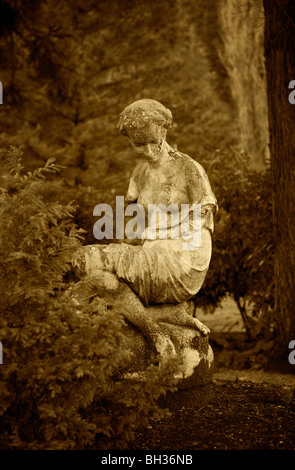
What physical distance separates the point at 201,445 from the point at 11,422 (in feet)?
3.87

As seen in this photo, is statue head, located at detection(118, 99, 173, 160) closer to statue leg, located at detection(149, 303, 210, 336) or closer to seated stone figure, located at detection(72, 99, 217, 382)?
seated stone figure, located at detection(72, 99, 217, 382)

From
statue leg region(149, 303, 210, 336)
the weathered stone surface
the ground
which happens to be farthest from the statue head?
the ground

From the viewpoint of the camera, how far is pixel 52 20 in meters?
10.9

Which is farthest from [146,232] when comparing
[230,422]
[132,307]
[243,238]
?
[243,238]

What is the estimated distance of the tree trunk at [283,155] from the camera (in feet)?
22.7

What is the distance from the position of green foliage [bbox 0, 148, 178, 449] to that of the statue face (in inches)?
53.2

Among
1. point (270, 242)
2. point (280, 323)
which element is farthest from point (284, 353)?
point (270, 242)

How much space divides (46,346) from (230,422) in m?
1.55

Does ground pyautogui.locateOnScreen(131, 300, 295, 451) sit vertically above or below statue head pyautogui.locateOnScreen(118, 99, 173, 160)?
below

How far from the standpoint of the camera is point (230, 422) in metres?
4.59

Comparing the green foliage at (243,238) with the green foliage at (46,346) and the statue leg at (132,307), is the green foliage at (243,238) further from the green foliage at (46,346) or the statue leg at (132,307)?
the green foliage at (46,346)

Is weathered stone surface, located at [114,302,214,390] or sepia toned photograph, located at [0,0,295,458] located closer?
sepia toned photograph, located at [0,0,295,458]

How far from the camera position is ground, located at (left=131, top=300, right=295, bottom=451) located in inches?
163

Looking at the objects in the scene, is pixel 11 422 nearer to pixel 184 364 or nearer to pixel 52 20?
pixel 184 364
